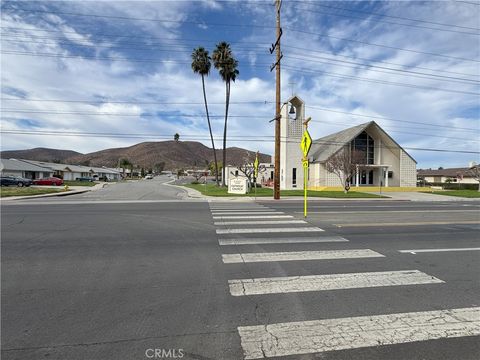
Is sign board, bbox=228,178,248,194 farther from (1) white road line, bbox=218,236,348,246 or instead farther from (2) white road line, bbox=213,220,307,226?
(1) white road line, bbox=218,236,348,246

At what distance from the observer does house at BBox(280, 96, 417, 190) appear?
38.3 meters

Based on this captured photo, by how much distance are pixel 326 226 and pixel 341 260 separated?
4.06m

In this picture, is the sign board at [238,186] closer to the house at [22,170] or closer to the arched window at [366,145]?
the arched window at [366,145]

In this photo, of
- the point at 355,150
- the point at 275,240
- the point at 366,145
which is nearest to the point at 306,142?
the point at 275,240

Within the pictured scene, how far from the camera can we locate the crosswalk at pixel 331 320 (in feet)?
10.4

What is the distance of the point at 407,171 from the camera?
140ft

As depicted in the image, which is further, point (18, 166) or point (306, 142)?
point (18, 166)

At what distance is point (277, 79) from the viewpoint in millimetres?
22891

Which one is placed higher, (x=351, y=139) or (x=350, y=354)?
(x=351, y=139)

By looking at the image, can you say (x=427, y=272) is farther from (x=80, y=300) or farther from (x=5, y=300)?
(x=5, y=300)

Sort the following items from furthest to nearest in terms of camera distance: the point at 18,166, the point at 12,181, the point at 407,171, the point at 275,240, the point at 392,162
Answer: the point at 18,166, the point at 12,181, the point at 392,162, the point at 407,171, the point at 275,240

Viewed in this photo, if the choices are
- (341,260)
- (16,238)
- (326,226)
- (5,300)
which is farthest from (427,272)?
(16,238)

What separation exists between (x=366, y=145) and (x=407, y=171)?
22.4 feet

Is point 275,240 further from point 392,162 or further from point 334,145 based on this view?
point 392,162
